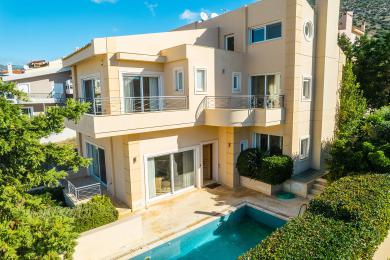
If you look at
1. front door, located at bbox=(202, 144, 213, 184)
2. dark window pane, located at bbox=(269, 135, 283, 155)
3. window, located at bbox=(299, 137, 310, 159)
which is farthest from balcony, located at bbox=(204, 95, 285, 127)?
front door, located at bbox=(202, 144, 213, 184)

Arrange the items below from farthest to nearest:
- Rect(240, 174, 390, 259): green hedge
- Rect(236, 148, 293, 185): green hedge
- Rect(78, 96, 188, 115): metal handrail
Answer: Rect(236, 148, 293, 185): green hedge, Rect(78, 96, 188, 115): metal handrail, Rect(240, 174, 390, 259): green hedge

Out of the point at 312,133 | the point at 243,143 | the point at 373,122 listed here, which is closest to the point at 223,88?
the point at 243,143

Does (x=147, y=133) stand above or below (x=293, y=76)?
below

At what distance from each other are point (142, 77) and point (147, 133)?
13.8 ft

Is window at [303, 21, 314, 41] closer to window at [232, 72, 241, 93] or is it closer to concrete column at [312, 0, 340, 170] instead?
concrete column at [312, 0, 340, 170]

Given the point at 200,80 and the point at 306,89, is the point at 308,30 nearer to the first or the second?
the point at 306,89

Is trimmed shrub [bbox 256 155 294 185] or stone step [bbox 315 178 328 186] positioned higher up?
trimmed shrub [bbox 256 155 294 185]

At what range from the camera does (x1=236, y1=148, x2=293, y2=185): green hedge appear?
56.3ft

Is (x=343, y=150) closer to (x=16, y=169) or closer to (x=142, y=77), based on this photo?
(x=142, y=77)

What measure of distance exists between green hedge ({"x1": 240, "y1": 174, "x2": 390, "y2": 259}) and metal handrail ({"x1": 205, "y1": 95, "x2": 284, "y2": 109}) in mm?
8345

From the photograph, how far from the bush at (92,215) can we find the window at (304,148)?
14345mm

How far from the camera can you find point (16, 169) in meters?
7.62

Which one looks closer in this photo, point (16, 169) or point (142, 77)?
point (16, 169)

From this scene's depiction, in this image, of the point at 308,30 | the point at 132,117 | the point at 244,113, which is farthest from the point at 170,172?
the point at 308,30
